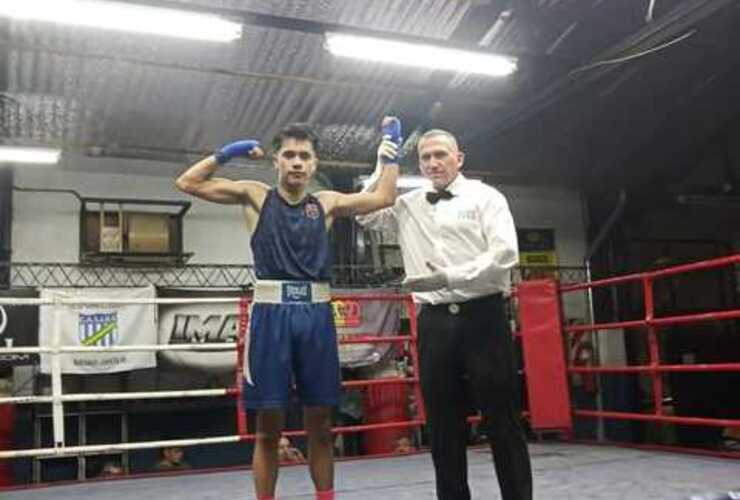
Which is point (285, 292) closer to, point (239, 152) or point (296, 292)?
point (296, 292)

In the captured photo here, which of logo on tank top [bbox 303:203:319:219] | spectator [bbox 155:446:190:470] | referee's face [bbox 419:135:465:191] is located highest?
referee's face [bbox 419:135:465:191]

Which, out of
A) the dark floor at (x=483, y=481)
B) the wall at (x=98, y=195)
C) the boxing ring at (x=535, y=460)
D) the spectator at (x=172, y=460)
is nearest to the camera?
the dark floor at (x=483, y=481)

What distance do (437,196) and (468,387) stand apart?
582 millimetres

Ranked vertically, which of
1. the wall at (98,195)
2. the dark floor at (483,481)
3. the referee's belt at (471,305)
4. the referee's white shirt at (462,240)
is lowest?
the dark floor at (483,481)

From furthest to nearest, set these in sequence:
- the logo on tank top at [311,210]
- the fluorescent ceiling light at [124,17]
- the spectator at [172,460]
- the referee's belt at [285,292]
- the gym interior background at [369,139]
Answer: the spectator at [172,460] < the gym interior background at [369,139] < the fluorescent ceiling light at [124,17] < the logo on tank top at [311,210] < the referee's belt at [285,292]

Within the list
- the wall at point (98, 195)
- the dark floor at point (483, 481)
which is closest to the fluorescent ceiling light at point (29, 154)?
the wall at point (98, 195)

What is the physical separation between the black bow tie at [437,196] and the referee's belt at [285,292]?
0.44 metres

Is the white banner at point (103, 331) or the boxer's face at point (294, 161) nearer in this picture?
the boxer's face at point (294, 161)

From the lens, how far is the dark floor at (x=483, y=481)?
286cm

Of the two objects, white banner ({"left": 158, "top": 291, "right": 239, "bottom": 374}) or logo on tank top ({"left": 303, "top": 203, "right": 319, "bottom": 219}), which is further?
white banner ({"left": 158, "top": 291, "right": 239, "bottom": 374})

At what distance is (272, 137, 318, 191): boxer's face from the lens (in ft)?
7.35

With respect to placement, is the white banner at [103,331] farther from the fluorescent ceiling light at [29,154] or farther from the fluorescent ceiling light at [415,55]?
the fluorescent ceiling light at [415,55]

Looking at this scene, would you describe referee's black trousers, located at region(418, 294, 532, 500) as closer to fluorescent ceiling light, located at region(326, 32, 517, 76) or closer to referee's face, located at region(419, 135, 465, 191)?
referee's face, located at region(419, 135, 465, 191)

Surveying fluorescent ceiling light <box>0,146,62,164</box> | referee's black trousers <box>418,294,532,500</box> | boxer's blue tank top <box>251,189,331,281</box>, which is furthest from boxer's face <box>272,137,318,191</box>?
fluorescent ceiling light <box>0,146,62,164</box>
